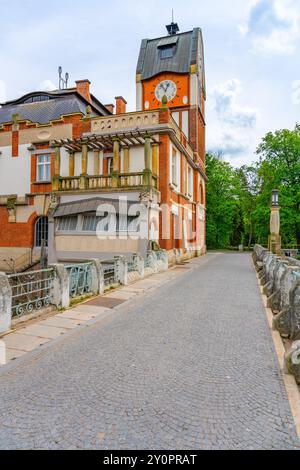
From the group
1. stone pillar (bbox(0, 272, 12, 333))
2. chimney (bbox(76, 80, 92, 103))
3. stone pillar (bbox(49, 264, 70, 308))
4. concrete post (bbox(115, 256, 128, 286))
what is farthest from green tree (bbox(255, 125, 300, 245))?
stone pillar (bbox(0, 272, 12, 333))

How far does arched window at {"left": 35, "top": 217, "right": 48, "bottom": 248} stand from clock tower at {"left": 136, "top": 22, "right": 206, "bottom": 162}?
11.8m

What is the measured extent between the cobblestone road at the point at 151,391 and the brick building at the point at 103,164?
10276 millimetres

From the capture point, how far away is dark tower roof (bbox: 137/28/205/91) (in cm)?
2539

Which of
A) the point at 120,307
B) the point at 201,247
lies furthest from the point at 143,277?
the point at 201,247

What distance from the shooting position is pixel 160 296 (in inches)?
400

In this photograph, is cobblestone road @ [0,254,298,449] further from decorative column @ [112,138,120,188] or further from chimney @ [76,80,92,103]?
chimney @ [76,80,92,103]

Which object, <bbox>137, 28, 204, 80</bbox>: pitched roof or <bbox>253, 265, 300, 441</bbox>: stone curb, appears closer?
<bbox>253, 265, 300, 441</bbox>: stone curb

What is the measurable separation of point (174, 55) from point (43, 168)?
1423 centimetres

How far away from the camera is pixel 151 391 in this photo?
3873mm

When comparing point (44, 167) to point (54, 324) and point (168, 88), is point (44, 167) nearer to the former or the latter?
point (168, 88)

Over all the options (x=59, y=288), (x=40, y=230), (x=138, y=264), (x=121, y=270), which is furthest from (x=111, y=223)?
(x=59, y=288)

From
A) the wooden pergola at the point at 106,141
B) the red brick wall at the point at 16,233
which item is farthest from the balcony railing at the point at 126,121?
the red brick wall at the point at 16,233

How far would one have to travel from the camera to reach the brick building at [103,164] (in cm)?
1708

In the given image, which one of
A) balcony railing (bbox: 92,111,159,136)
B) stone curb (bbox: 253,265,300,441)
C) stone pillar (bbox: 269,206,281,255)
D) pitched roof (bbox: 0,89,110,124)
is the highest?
pitched roof (bbox: 0,89,110,124)
